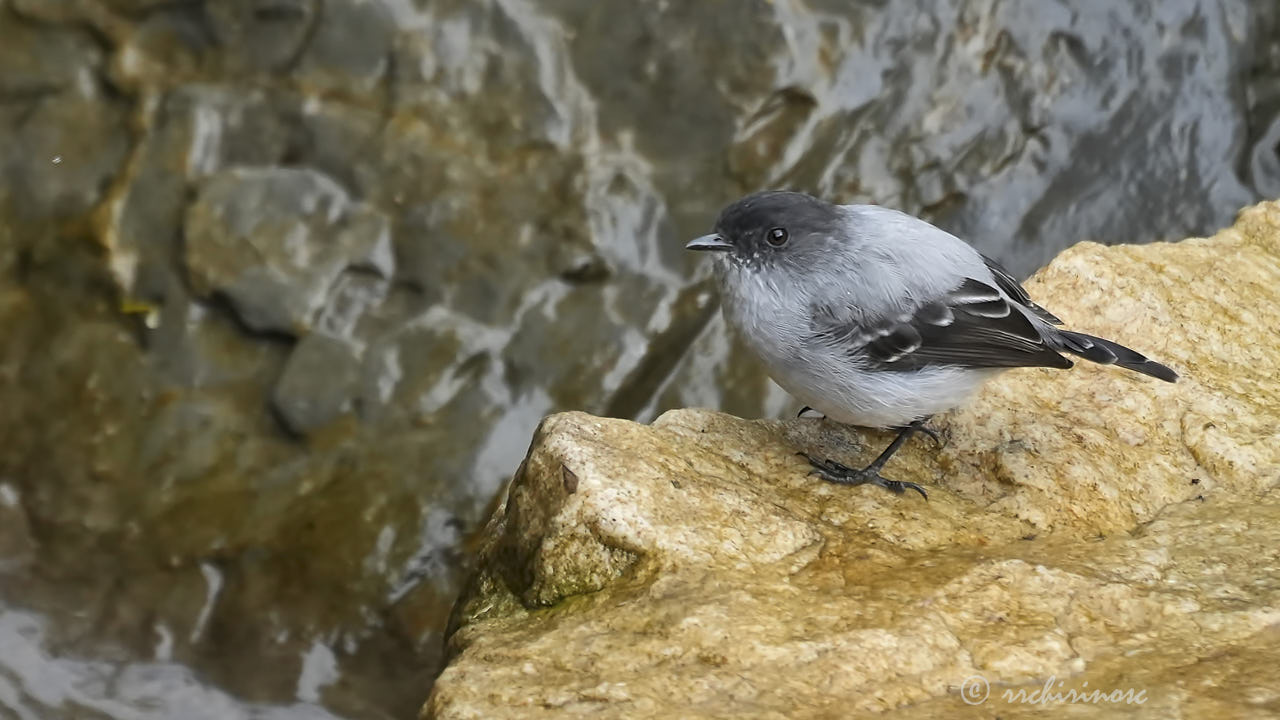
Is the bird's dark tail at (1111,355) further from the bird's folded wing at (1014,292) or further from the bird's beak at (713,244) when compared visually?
the bird's beak at (713,244)

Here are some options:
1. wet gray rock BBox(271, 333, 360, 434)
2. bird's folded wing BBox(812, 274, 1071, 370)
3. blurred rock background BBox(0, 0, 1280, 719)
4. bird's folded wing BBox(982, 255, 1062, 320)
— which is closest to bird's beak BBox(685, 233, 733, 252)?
bird's folded wing BBox(812, 274, 1071, 370)

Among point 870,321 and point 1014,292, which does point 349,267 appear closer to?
point 870,321

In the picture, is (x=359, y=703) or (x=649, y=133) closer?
(x=359, y=703)

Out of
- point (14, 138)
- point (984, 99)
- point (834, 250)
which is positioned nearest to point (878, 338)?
point (834, 250)

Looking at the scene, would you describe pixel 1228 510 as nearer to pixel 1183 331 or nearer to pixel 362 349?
pixel 1183 331

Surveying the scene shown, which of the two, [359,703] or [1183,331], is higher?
[1183,331]

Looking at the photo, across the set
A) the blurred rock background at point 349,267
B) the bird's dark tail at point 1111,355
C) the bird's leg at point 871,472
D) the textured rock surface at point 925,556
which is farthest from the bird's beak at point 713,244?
the blurred rock background at point 349,267

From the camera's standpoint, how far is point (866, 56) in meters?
7.38

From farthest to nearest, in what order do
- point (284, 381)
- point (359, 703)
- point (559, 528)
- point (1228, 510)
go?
1. point (284, 381)
2. point (359, 703)
3. point (1228, 510)
4. point (559, 528)

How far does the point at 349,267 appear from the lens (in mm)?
6445

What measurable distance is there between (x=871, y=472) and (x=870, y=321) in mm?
534

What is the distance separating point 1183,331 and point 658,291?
119 inches

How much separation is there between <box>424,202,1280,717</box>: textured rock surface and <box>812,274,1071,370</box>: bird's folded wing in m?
0.41

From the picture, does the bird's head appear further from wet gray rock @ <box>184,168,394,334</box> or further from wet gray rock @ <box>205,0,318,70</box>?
wet gray rock @ <box>205,0,318,70</box>
